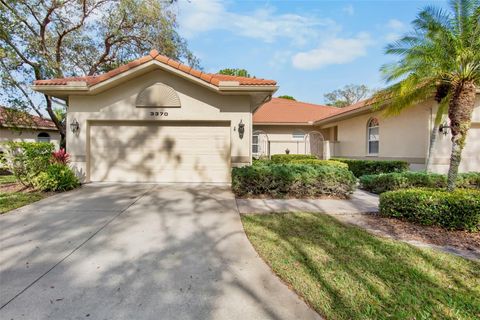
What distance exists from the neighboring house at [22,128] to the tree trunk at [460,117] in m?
14.2

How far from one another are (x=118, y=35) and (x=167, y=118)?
396 inches

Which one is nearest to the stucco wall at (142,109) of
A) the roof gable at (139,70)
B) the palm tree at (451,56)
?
the roof gable at (139,70)

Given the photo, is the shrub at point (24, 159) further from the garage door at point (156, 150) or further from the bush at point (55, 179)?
the garage door at point (156, 150)

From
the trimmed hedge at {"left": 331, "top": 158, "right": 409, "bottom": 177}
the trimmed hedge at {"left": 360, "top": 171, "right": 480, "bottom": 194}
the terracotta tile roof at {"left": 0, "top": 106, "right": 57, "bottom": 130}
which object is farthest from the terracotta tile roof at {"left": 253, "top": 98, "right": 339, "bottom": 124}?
the terracotta tile roof at {"left": 0, "top": 106, "right": 57, "bottom": 130}

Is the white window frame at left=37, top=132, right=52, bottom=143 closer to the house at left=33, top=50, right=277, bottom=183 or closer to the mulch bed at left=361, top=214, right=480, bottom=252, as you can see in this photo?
the house at left=33, top=50, right=277, bottom=183

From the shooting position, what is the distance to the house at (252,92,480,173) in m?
10.4

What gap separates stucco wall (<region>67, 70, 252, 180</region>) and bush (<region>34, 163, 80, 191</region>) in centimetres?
116

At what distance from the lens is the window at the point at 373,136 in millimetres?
13711

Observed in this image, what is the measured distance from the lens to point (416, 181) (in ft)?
27.6

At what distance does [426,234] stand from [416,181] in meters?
4.26

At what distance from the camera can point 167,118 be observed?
9547mm

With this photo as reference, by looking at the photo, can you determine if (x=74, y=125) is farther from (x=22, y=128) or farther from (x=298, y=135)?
(x=298, y=135)

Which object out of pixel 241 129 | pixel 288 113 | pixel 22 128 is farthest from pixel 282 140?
pixel 22 128

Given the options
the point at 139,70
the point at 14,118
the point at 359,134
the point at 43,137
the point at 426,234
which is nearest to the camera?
the point at 426,234
